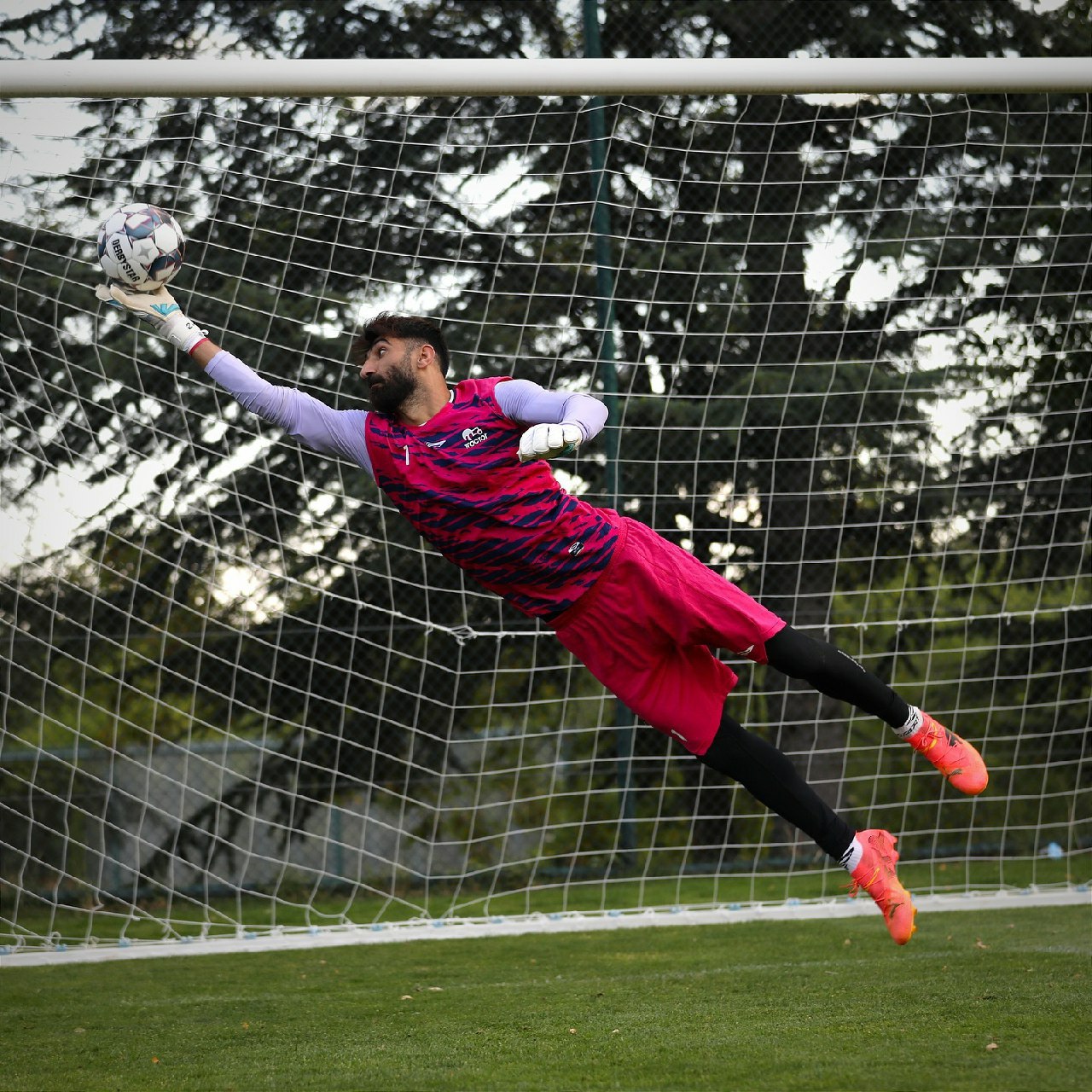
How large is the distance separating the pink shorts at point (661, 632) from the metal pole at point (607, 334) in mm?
3481

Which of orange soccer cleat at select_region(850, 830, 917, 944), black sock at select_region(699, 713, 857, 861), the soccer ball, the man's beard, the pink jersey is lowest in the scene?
orange soccer cleat at select_region(850, 830, 917, 944)

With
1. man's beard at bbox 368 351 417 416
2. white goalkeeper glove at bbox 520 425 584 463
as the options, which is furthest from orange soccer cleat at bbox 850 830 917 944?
man's beard at bbox 368 351 417 416

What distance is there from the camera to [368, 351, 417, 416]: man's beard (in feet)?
12.2

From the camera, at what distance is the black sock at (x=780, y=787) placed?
379 cm

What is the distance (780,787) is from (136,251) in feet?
8.22

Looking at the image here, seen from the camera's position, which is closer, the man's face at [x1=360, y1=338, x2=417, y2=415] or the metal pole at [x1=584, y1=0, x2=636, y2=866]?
the man's face at [x1=360, y1=338, x2=417, y2=415]

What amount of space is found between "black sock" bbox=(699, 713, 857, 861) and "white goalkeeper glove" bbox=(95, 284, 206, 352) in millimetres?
2016

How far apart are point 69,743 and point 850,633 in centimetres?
533

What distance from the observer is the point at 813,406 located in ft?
28.7

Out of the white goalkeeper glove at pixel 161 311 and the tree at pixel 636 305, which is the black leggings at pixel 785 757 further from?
the tree at pixel 636 305

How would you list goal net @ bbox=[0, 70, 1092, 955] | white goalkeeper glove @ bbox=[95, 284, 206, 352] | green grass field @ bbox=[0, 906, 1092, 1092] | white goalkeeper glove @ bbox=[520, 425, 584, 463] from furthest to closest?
goal net @ bbox=[0, 70, 1092, 955], white goalkeeper glove @ bbox=[95, 284, 206, 352], green grass field @ bbox=[0, 906, 1092, 1092], white goalkeeper glove @ bbox=[520, 425, 584, 463]

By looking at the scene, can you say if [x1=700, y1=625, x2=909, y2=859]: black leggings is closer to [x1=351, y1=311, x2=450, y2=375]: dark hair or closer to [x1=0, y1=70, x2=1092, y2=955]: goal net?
[x1=351, y1=311, x2=450, y2=375]: dark hair

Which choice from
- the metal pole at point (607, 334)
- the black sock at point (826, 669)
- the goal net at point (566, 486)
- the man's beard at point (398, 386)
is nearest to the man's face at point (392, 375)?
the man's beard at point (398, 386)

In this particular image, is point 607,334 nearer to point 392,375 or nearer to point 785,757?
point 392,375
